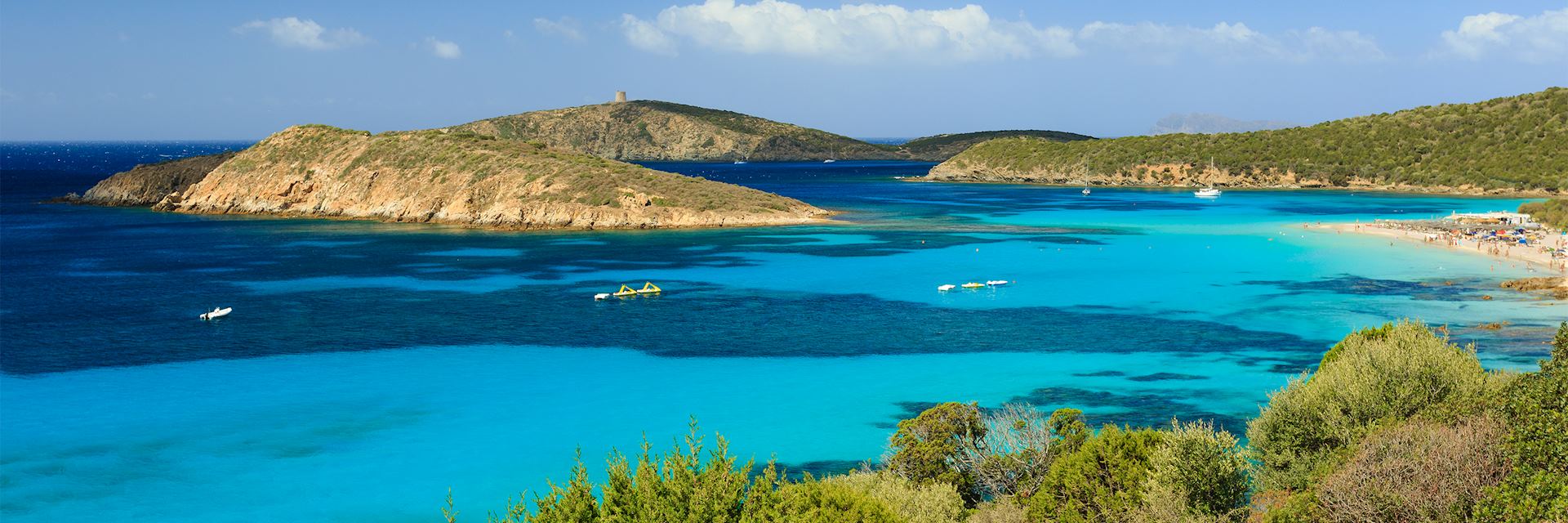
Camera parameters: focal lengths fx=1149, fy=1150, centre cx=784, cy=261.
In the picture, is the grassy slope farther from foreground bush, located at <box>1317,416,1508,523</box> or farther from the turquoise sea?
foreground bush, located at <box>1317,416,1508,523</box>

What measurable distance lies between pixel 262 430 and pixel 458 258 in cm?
4328

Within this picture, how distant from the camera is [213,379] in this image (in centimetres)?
3872

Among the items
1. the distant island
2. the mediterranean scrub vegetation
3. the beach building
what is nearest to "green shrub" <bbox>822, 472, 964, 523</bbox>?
the mediterranean scrub vegetation

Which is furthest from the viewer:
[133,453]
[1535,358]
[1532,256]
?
[1532,256]

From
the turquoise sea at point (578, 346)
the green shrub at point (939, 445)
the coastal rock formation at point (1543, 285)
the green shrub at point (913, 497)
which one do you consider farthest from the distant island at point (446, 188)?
the green shrub at point (913, 497)

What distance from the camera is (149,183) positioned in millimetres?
127250

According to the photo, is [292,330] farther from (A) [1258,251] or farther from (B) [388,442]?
(A) [1258,251]

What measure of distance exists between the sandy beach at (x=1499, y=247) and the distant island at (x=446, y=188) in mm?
45569

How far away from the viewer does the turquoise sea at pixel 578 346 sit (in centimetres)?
2964

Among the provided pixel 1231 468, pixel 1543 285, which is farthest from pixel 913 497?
pixel 1543 285

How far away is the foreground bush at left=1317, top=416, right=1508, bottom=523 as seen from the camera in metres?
18.0

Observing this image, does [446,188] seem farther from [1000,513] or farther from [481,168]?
[1000,513]

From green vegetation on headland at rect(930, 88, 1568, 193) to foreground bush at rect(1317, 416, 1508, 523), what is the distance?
4814 inches

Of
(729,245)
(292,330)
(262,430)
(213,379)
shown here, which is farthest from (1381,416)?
(729,245)
